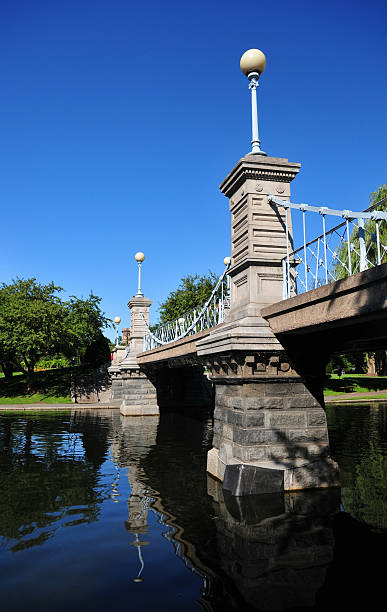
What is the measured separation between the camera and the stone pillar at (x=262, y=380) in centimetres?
676

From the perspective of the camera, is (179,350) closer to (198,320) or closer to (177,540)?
(198,320)

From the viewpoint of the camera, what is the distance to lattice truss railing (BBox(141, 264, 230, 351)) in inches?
381

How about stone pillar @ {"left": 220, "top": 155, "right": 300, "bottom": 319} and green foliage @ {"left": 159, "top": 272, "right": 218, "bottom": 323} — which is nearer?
stone pillar @ {"left": 220, "top": 155, "right": 300, "bottom": 319}

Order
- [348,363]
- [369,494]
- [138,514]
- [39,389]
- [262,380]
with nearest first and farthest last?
[138,514] → [262,380] → [369,494] → [39,389] → [348,363]

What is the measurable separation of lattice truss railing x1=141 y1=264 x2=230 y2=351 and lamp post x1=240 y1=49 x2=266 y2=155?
7.88 feet

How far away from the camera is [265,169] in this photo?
741 cm

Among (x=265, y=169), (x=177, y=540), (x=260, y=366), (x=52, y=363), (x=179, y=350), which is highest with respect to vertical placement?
(x=265, y=169)

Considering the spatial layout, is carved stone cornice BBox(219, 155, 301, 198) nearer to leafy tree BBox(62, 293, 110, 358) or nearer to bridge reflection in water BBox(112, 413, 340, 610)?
bridge reflection in water BBox(112, 413, 340, 610)

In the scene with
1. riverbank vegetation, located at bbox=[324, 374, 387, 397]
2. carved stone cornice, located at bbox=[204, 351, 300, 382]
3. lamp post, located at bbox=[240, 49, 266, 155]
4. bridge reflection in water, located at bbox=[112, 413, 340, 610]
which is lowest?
bridge reflection in water, located at bbox=[112, 413, 340, 610]

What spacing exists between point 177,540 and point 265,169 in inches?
225

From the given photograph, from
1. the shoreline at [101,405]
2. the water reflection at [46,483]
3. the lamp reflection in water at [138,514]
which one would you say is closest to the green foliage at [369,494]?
the lamp reflection in water at [138,514]

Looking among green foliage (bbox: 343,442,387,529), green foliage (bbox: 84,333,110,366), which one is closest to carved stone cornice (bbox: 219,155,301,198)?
green foliage (bbox: 343,442,387,529)

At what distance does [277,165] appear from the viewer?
24.3 feet

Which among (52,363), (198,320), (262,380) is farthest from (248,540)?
(52,363)
